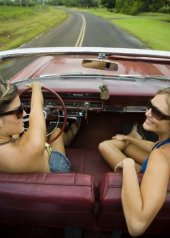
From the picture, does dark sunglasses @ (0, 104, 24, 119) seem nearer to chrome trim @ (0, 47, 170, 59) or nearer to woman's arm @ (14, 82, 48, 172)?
woman's arm @ (14, 82, 48, 172)

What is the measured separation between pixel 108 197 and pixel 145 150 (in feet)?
4.07

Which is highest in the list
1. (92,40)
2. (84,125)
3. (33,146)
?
(33,146)

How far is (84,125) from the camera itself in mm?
4332

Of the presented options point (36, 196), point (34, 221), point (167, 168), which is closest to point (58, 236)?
point (34, 221)

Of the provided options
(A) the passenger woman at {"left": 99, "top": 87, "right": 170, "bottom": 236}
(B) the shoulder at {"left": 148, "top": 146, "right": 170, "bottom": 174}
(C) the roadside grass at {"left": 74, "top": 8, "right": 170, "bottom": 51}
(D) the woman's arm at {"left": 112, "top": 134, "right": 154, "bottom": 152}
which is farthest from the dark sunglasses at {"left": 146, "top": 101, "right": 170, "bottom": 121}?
(C) the roadside grass at {"left": 74, "top": 8, "right": 170, "bottom": 51}

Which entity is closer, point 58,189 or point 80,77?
point 58,189

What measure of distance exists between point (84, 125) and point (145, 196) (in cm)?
220

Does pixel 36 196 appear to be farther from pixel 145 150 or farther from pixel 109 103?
pixel 109 103

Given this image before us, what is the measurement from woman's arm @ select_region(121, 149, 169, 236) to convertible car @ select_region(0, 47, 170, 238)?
73 mm

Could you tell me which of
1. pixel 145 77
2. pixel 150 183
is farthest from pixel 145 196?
pixel 145 77

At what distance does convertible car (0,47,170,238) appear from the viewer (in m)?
2.25

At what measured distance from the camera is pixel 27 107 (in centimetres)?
379

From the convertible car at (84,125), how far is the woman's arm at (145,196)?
0.07m

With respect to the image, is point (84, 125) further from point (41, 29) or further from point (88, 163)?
point (41, 29)
